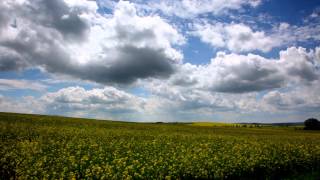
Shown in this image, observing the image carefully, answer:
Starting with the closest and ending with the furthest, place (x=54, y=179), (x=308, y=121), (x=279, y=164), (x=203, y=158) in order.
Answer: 1. (x=54, y=179)
2. (x=203, y=158)
3. (x=279, y=164)
4. (x=308, y=121)

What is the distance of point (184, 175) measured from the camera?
48.4ft

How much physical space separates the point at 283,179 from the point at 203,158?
15.4ft

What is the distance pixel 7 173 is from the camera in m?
14.3

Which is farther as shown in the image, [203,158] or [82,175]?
[203,158]

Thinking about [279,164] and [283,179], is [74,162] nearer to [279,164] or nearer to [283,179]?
[283,179]

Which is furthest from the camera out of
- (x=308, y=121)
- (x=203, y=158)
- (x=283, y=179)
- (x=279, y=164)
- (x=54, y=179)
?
(x=308, y=121)

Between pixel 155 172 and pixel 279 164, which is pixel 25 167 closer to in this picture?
pixel 155 172

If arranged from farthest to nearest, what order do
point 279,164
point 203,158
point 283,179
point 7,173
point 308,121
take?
point 308,121 < point 279,164 < point 203,158 < point 283,179 < point 7,173

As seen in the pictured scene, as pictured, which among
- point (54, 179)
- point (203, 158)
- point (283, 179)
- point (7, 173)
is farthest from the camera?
point (203, 158)

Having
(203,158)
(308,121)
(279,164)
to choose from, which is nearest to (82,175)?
(203,158)

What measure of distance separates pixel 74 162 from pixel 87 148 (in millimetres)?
6625

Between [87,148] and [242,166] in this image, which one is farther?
[87,148]

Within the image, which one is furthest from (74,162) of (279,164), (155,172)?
(279,164)

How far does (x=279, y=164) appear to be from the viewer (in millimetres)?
20469
